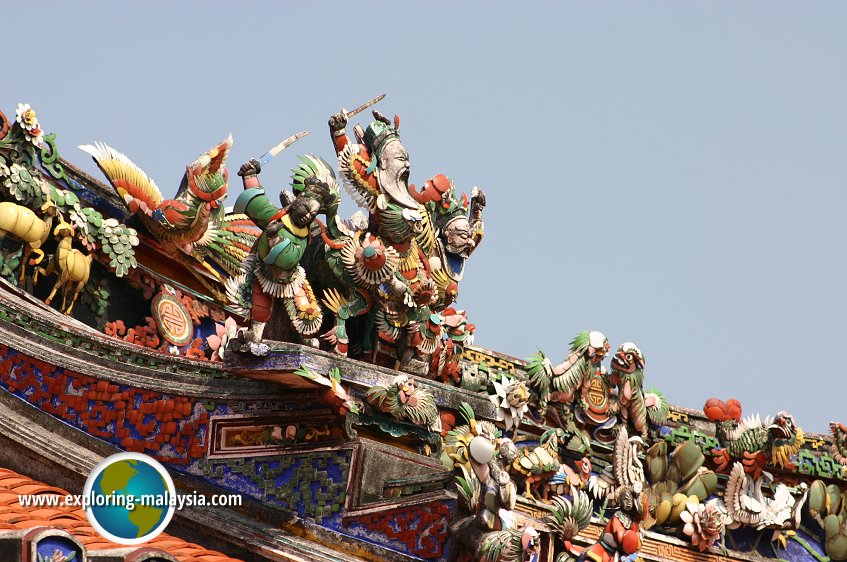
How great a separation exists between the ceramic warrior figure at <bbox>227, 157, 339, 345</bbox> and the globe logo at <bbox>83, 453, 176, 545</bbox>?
4.10 ft

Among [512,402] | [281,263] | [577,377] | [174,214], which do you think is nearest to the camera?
[281,263]

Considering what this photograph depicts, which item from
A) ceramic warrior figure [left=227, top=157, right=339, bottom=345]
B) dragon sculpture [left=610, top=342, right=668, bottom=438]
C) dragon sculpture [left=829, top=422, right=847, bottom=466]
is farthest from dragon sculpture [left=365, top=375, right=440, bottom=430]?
dragon sculpture [left=829, top=422, right=847, bottom=466]

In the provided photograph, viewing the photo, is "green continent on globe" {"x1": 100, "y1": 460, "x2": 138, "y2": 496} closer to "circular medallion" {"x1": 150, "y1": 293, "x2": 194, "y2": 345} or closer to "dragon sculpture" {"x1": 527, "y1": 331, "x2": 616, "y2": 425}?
"circular medallion" {"x1": 150, "y1": 293, "x2": 194, "y2": 345}

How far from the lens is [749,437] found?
50.3 ft

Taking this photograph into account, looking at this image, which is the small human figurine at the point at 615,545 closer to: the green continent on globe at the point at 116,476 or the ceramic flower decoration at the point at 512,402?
the ceramic flower decoration at the point at 512,402

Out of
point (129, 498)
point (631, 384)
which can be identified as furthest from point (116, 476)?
point (631, 384)

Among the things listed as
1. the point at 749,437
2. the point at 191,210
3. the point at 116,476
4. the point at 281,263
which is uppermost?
the point at 191,210

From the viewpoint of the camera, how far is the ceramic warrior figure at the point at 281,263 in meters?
11.7

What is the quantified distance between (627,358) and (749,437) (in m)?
1.52

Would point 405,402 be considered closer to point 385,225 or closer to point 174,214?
point 385,225

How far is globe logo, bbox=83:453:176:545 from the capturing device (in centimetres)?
1028

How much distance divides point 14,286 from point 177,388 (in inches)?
57.4

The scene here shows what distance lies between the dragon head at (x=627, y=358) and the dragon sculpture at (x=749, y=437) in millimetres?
1077

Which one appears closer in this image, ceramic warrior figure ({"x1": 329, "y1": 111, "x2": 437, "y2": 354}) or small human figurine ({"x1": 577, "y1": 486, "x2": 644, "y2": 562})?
ceramic warrior figure ({"x1": 329, "y1": 111, "x2": 437, "y2": 354})
